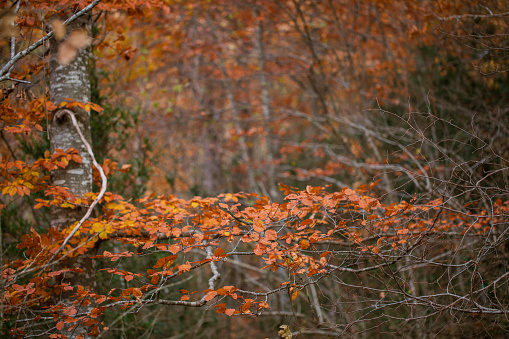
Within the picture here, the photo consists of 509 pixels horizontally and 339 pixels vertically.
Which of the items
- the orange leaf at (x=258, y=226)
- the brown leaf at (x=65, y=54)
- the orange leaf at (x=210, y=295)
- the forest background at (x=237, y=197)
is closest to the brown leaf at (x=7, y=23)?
the forest background at (x=237, y=197)

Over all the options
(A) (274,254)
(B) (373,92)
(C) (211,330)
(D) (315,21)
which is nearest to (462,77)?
(B) (373,92)

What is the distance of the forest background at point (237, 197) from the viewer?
8.93 feet

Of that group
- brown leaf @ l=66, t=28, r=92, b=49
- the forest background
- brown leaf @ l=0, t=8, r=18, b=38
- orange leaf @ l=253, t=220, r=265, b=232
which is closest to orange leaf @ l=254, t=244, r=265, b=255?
the forest background

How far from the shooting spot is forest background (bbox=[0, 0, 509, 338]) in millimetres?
2721

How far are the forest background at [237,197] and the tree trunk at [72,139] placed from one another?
0.06 ft

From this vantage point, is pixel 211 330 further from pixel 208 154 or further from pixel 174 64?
pixel 174 64

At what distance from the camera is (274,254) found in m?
2.55

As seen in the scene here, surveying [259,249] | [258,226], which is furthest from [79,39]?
[259,249]

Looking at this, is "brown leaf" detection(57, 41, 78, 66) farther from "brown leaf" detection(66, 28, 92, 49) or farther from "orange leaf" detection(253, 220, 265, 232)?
"orange leaf" detection(253, 220, 265, 232)

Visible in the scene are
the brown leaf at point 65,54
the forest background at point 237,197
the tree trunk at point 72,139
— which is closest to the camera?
the forest background at point 237,197

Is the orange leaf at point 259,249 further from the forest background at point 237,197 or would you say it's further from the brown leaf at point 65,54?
the brown leaf at point 65,54

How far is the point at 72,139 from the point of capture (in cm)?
335

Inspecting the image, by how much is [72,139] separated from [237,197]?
83.6 inches

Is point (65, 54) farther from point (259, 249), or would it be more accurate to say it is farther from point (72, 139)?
point (259, 249)
